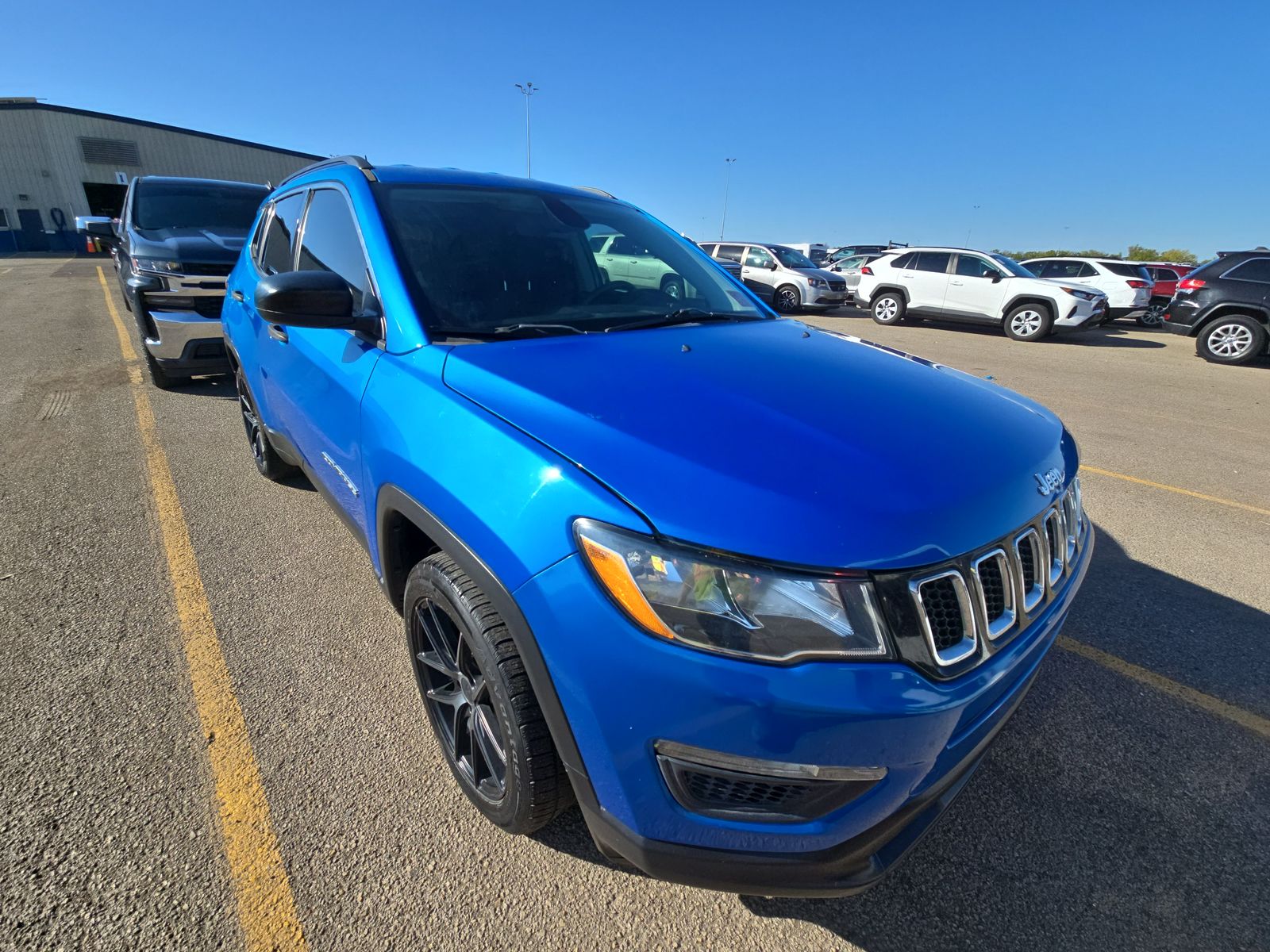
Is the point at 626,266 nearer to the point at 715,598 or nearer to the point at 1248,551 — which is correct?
the point at 715,598

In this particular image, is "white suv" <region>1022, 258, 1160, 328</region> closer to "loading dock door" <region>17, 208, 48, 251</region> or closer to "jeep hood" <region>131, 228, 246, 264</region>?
"jeep hood" <region>131, 228, 246, 264</region>

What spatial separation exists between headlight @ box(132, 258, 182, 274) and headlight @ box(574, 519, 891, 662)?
6.48 meters

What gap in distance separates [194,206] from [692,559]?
806 cm

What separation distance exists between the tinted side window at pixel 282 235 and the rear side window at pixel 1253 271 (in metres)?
13.8

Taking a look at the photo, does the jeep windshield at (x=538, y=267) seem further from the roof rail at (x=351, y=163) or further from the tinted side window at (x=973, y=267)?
the tinted side window at (x=973, y=267)

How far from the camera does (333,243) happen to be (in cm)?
254

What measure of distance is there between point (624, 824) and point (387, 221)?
2.03 metres

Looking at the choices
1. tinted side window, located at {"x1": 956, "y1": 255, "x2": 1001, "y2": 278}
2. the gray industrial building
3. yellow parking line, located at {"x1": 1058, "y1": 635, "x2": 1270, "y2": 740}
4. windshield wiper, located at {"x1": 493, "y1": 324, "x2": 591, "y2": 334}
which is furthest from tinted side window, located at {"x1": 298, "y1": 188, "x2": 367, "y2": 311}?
the gray industrial building

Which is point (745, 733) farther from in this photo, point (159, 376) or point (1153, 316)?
point (1153, 316)

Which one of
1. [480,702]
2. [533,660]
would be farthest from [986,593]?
[480,702]

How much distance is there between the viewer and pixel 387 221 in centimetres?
223

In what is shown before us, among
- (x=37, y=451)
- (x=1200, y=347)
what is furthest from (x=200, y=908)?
(x=1200, y=347)

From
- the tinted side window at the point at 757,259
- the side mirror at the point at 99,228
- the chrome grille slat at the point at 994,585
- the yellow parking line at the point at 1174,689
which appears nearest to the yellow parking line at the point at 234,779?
the chrome grille slat at the point at 994,585

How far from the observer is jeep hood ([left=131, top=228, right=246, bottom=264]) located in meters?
5.82
